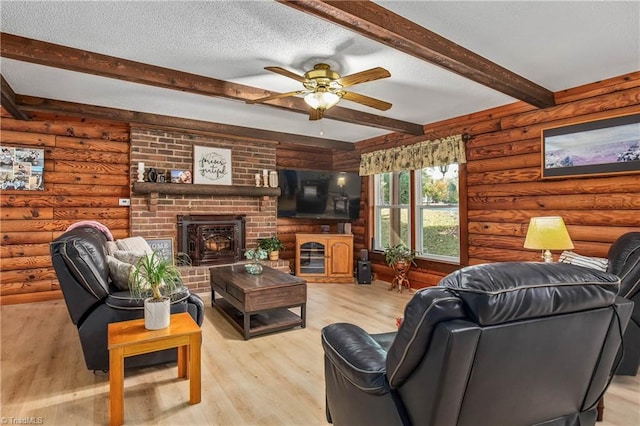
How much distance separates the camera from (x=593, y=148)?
338cm

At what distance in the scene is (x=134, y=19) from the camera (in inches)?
89.4

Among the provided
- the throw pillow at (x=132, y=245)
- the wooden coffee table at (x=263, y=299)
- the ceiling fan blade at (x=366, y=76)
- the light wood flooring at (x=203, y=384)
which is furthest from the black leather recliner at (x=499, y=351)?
the throw pillow at (x=132, y=245)

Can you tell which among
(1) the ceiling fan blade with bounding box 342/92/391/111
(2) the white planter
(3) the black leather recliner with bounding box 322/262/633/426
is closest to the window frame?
(1) the ceiling fan blade with bounding box 342/92/391/111

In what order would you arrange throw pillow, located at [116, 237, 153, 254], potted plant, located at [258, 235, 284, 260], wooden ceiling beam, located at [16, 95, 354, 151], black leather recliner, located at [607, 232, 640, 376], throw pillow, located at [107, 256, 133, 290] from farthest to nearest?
potted plant, located at [258, 235, 284, 260], wooden ceiling beam, located at [16, 95, 354, 151], throw pillow, located at [116, 237, 153, 254], throw pillow, located at [107, 256, 133, 290], black leather recliner, located at [607, 232, 640, 376]

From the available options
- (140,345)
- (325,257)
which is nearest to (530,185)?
(325,257)

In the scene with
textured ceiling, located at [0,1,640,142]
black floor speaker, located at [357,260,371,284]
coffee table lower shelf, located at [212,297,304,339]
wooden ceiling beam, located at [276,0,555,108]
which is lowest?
coffee table lower shelf, located at [212,297,304,339]

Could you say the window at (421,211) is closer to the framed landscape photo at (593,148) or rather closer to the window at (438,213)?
the window at (438,213)

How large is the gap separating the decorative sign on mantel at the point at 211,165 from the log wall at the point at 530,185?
3120 millimetres

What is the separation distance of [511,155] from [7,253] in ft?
20.6

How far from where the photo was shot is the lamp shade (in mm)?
3068

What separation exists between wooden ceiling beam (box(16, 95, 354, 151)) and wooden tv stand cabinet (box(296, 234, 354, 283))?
5.45ft

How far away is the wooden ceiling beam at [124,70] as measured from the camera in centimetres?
252

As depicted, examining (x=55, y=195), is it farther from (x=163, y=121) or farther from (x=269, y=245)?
(x=269, y=245)

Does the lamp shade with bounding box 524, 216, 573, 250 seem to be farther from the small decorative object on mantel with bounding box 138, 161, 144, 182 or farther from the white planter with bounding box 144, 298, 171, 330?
the small decorative object on mantel with bounding box 138, 161, 144, 182
